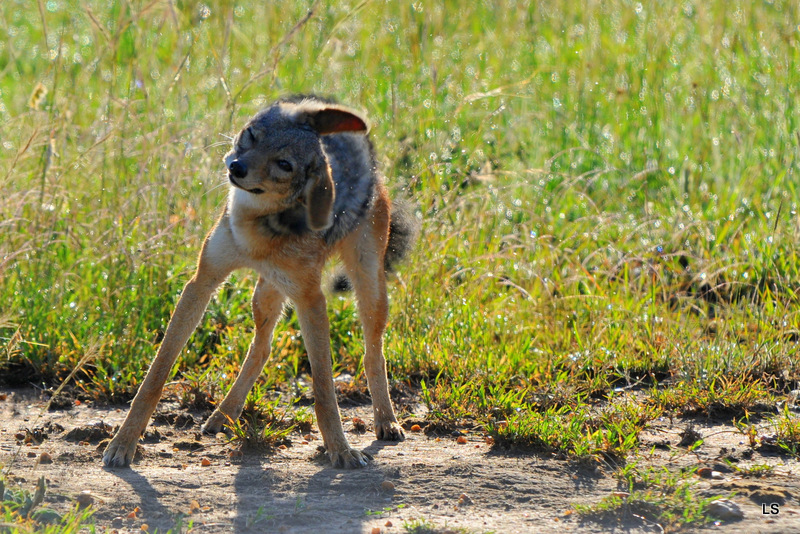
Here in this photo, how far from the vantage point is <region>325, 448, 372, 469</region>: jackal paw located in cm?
371

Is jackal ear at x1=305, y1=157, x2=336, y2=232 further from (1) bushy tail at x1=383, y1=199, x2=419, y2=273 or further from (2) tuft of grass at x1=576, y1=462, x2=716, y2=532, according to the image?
(2) tuft of grass at x1=576, y1=462, x2=716, y2=532

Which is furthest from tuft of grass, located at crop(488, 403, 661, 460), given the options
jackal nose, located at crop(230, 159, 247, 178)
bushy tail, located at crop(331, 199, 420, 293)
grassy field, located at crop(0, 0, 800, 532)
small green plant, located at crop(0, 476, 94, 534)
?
small green plant, located at crop(0, 476, 94, 534)

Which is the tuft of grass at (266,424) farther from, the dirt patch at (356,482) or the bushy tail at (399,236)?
the bushy tail at (399,236)

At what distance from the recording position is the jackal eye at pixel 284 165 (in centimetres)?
346

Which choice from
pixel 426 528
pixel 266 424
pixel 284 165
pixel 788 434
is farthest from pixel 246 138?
pixel 788 434

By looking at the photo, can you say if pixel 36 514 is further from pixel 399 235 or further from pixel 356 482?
pixel 399 235

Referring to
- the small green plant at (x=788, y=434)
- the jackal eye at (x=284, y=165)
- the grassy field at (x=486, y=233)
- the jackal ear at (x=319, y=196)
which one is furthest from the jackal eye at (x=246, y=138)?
the small green plant at (x=788, y=434)

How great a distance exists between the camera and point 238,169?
3355mm

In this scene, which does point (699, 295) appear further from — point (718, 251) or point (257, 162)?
point (257, 162)

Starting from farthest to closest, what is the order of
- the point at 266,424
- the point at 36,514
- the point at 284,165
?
the point at 266,424
the point at 284,165
the point at 36,514

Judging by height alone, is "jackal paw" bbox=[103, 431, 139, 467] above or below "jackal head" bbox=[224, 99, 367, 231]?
below

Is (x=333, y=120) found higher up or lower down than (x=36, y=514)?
higher up

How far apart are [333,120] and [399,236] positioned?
1285 millimetres

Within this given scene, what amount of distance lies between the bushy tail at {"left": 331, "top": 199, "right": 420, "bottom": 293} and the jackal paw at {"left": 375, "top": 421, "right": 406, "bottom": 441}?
2.81 ft
